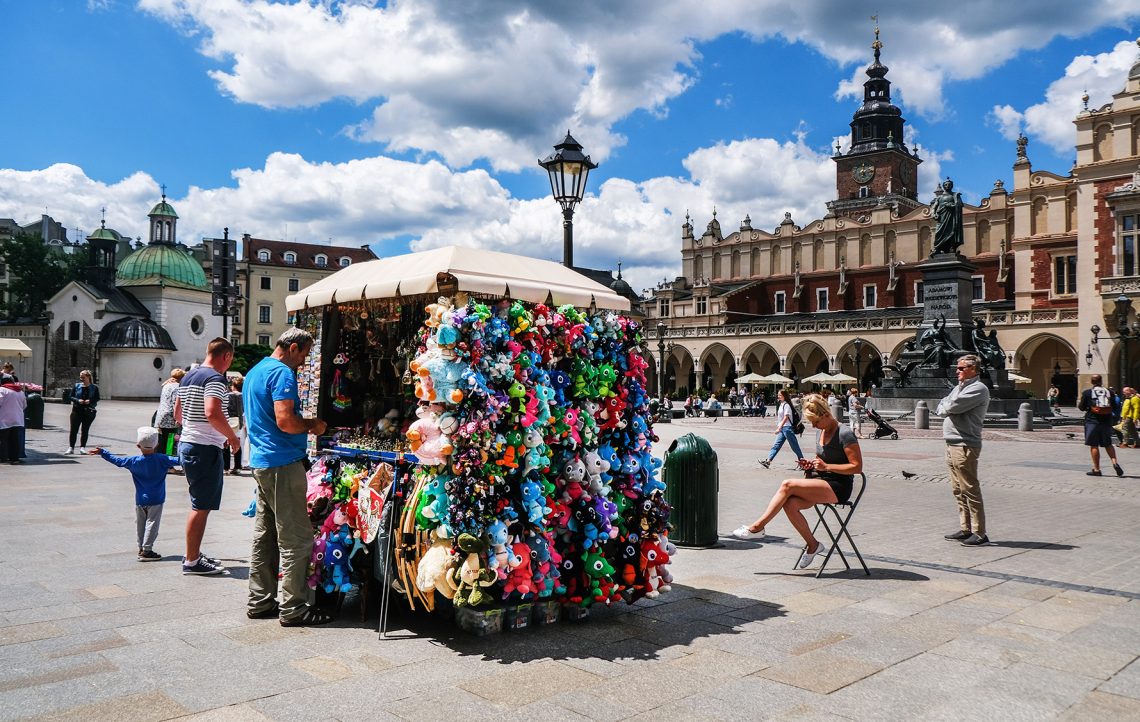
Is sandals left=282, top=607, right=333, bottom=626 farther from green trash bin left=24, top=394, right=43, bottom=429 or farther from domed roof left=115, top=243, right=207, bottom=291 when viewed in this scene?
domed roof left=115, top=243, right=207, bottom=291

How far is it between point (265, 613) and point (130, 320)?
61276 millimetres

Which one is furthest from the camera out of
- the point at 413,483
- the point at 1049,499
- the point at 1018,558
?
the point at 1049,499

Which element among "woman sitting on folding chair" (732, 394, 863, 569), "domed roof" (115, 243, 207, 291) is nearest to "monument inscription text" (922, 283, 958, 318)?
"woman sitting on folding chair" (732, 394, 863, 569)

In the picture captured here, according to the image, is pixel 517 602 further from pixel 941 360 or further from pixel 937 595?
pixel 941 360

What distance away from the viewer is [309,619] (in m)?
5.26

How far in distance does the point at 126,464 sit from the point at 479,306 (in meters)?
4.07

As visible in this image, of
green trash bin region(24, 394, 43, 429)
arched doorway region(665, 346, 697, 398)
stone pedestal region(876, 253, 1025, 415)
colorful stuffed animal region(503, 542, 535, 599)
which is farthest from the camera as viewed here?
arched doorway region(665, 346, 697, 398)

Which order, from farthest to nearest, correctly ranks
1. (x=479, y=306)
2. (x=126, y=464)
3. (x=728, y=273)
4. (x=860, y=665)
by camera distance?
(x=728, y=273) < (x=126, y=464) < (x=479, y=306) < (x=860, y=665)

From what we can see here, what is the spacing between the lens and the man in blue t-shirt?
17.1 ft

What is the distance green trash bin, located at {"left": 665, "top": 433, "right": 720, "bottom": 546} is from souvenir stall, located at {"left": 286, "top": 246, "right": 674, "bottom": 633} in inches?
81.0

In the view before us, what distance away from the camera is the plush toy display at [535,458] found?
486cm

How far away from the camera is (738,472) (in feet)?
50.1

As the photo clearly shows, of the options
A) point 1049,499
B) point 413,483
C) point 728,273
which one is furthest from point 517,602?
point 728,273

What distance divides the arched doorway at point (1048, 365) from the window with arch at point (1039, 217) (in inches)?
300
